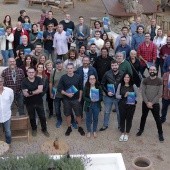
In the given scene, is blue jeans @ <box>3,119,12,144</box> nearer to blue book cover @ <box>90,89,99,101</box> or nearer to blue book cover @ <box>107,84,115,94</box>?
blue book cover @ <box>90,89,99,101</box>

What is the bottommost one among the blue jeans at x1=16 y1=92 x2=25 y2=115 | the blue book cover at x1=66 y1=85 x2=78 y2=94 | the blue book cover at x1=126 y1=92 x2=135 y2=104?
the blue jeans at x1=16 y1=92 x2=25 y2=115

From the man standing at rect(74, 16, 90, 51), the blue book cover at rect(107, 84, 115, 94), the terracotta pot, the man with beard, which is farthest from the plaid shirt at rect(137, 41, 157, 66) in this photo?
the terracotta pot

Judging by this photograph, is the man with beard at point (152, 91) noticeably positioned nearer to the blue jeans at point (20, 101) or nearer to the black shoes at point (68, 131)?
the black shoes at point (68, 131)

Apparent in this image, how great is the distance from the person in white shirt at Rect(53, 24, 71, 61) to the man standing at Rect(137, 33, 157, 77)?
2.08m

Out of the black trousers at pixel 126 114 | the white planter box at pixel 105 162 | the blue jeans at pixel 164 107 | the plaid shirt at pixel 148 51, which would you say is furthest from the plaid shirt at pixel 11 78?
the plaid shirt at pixel 148 51

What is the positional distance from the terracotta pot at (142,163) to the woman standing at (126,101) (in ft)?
7.14

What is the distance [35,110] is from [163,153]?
2.78 m

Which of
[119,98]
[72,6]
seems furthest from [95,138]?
[72,6]

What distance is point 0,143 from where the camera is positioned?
21.2 ft

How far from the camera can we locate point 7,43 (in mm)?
9914

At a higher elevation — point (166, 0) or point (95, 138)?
point (166, 0)

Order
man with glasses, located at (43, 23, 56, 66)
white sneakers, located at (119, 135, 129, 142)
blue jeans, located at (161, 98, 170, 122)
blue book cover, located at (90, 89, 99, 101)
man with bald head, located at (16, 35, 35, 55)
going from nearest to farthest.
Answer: blue book cover, located at (90, 89, 99, 101), white sneakers, located at (119, 135, 129, 142), blue jeans, located at (161, 98, 170, 122), man with bald head, located at (16, 35, 35, 55), man with glasses, located at (43, 23, 56, 66)

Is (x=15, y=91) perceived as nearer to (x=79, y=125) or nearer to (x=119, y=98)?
(x=79, y=125)

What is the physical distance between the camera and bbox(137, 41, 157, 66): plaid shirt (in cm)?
920
